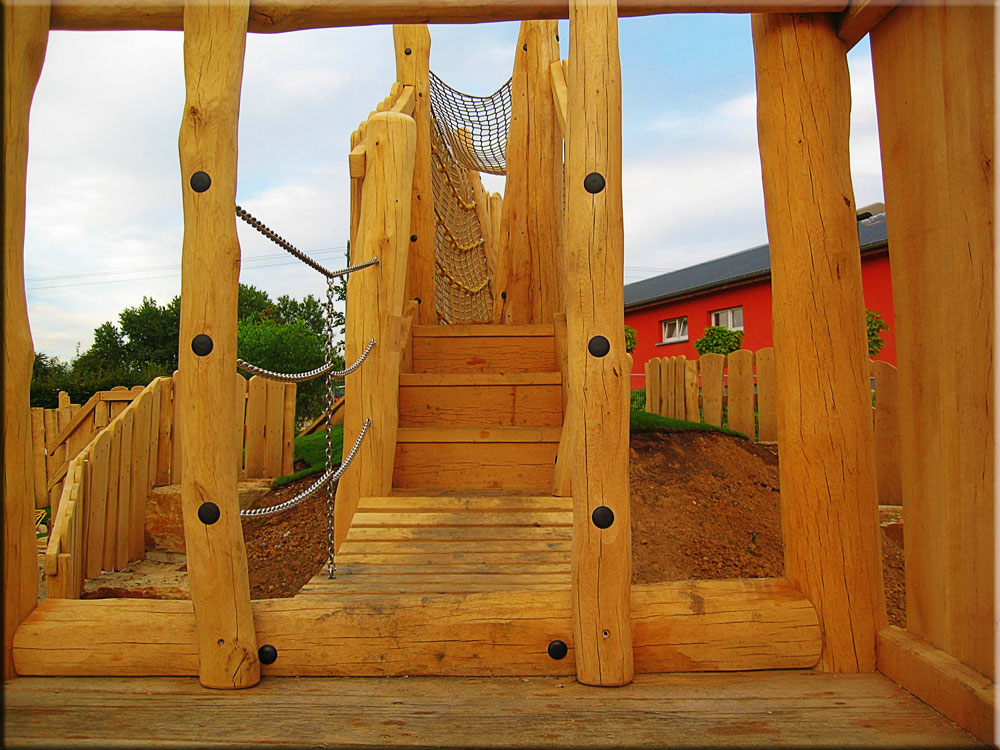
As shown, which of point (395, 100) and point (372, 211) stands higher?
point (395, 100)

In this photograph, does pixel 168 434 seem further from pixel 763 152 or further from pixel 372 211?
pixel 763 152

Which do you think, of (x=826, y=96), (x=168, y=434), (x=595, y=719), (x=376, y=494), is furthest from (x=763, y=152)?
(x=168, y=434)

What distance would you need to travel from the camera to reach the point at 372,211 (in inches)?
124

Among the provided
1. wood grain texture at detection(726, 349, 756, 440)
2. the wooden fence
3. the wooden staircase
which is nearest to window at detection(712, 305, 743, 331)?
the wooden fence

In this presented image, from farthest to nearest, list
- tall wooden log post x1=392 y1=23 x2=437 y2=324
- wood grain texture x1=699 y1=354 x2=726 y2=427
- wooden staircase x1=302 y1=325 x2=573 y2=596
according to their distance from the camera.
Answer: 1. wood grain texture x1=699 y1=354 x2=726 y2=427
2. tall wooden log post x1=392 y1=23 x2=437 y2=324
3. wooden staircase x1=302 y1=325 x2=573 y2=596

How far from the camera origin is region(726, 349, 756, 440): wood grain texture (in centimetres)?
584

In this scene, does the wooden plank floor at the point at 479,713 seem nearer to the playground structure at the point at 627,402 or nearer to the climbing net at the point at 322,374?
the playground structure at the point at 627,402

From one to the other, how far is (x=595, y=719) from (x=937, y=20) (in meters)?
1.85

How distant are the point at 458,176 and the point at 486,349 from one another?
245 centimetres

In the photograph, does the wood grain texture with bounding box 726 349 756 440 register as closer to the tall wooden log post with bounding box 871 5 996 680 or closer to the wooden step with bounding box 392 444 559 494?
the wooden step with bounding box 392 444 559 494

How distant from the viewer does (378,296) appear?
311cm

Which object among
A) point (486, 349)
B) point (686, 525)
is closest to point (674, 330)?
point (686, 525)

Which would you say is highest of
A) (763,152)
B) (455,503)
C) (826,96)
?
(826,96)

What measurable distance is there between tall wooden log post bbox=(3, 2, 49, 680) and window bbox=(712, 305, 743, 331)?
554 inches
